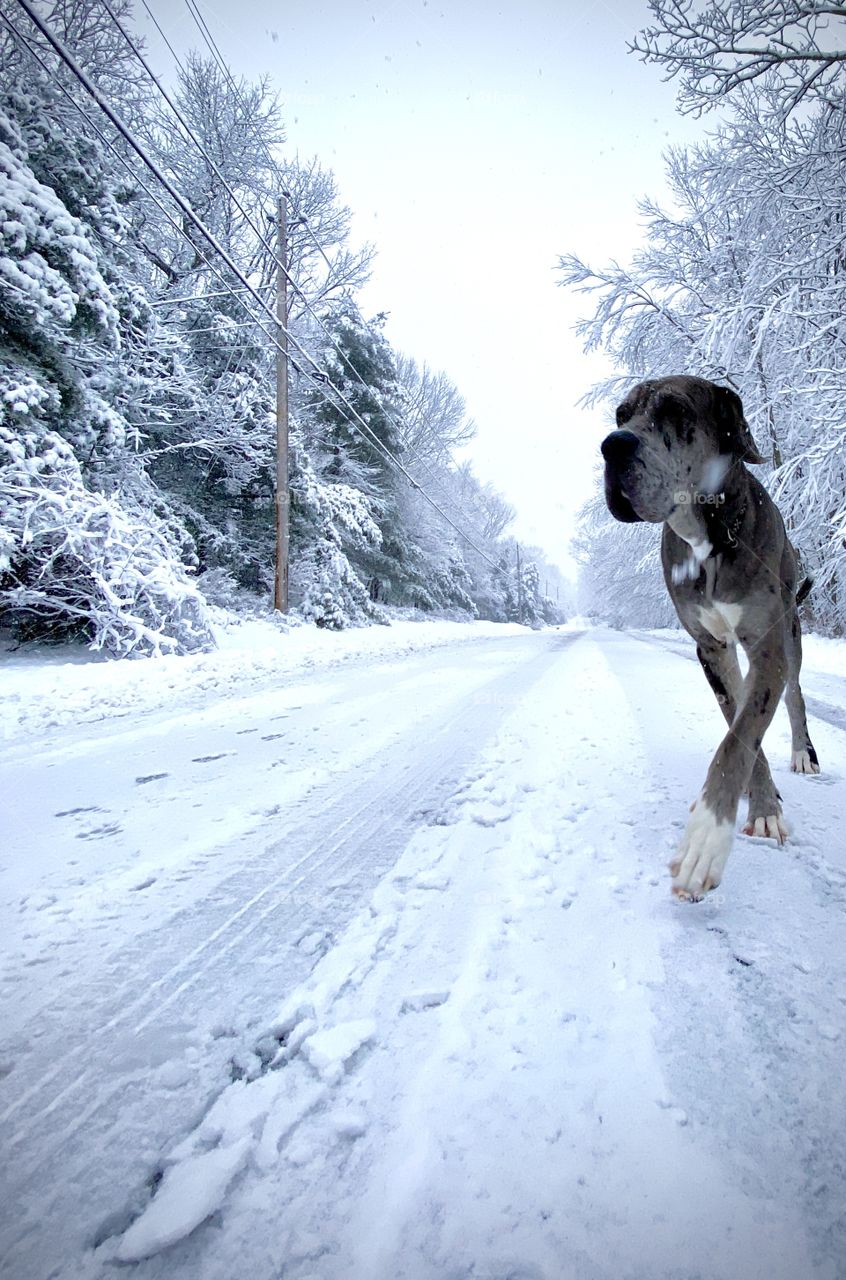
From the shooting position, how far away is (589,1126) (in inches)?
33.8

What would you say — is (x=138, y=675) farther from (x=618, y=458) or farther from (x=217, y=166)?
(x=217, y=166)

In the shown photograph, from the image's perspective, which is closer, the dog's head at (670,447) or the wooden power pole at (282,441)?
the dog's head at (670,447)

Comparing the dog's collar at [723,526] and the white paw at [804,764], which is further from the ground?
the dog's collar at [723,526]

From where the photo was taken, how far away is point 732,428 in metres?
2.23

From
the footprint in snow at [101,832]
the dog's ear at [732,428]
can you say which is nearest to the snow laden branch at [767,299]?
Result: the dog's ear at [732,428]

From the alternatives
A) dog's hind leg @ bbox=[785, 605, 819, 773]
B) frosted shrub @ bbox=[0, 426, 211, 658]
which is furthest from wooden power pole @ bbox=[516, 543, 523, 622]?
dog's hind leg @ bbox=[785, 605, 819, 773]

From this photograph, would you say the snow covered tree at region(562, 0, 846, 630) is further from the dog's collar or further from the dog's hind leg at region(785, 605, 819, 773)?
the dog's collar

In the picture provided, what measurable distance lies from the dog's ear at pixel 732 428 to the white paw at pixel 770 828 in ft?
4.40

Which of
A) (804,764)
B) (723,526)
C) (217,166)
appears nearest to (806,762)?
(804,764)

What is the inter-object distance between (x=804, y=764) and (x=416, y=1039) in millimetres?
2551

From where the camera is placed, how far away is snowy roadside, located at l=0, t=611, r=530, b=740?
435 centimetres

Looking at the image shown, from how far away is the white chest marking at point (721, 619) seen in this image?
2.12 metres

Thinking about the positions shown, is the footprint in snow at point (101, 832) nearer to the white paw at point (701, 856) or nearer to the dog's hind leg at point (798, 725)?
the white paw at point (701, 856)

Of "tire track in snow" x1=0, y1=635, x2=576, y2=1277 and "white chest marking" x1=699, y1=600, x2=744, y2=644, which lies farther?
"white chest marking" x1=699, y1=600, x2=744, y2=644
